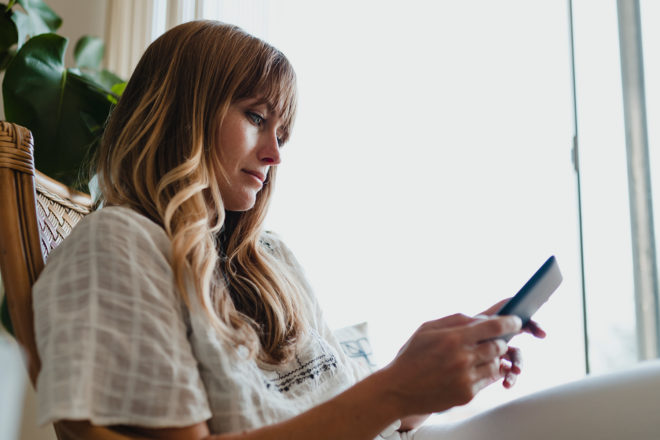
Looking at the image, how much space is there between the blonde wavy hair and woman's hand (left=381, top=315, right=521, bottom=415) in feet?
0.71

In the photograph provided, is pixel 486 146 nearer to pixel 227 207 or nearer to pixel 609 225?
pixel 609 225

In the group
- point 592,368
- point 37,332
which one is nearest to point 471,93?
point 592,368

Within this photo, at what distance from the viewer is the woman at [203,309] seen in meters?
0.58

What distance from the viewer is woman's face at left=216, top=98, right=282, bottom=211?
87cm

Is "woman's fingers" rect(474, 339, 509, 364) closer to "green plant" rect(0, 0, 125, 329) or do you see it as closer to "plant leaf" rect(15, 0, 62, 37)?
"green plant" rect(0, 0, 125, 329)

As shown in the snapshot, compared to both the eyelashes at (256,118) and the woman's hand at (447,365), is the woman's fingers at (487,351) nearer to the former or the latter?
the woman's hand at (447,365)

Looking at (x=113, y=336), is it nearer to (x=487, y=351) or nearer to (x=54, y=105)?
(x=487, y=351)

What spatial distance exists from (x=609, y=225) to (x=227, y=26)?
113 cm

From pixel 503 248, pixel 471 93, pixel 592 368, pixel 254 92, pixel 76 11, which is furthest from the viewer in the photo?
pixel 76 11

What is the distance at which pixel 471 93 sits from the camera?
182 cm

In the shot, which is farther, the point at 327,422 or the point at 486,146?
the point at 486,146

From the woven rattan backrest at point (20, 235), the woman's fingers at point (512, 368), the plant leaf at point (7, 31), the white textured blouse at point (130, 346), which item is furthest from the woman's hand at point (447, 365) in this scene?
the plant leaf at point (7, 31)

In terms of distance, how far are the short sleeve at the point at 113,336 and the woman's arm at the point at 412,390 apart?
1.3 inches

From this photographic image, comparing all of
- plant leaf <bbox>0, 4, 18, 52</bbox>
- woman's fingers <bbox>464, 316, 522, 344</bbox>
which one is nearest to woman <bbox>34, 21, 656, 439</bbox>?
woman's fingers <bbox>464, 316, 522, 344</bbox>
